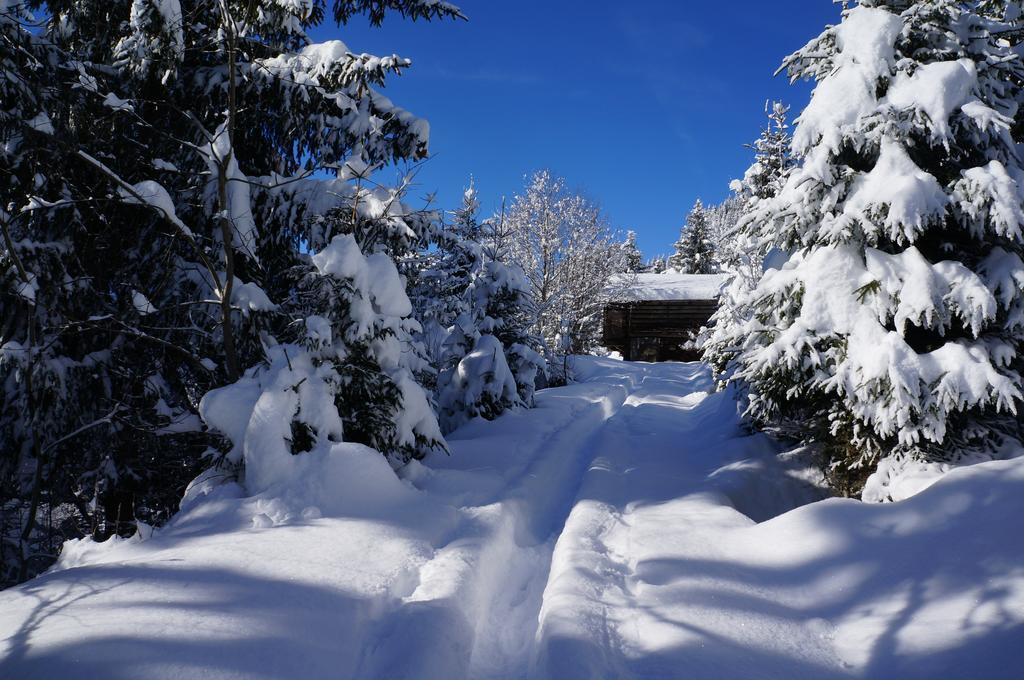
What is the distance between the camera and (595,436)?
10.5 m

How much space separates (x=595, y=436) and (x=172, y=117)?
8664mm

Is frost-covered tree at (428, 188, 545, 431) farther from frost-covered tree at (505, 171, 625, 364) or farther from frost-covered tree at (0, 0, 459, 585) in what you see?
frost-covered tree at (505, 171, 625, 364)

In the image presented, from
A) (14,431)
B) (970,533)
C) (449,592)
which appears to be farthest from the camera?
(14,431)

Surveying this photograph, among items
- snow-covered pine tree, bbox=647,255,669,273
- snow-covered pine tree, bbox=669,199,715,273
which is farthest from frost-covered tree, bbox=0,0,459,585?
snow-covered pine tree, bbox=647,255,669,273

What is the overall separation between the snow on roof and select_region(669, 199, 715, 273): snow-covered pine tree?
1180 centimetres

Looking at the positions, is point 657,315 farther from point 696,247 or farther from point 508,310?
point 508,310

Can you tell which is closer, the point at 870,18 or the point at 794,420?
the point at 870,18

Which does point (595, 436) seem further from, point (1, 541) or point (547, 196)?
point (547, 196)

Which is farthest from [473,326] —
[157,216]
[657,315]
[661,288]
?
[661,288]

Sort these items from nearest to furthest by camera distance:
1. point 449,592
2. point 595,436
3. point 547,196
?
point 449,592
point 595,436
point 547,196

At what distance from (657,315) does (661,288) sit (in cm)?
216

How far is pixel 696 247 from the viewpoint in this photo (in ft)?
165

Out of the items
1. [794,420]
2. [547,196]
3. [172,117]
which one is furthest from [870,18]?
[547,196]

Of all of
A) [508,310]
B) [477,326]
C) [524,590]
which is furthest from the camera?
[508,310]
